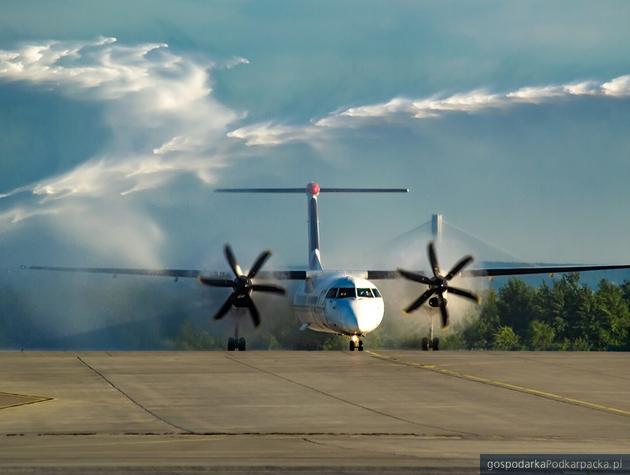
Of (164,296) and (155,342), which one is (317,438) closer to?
(164,296)

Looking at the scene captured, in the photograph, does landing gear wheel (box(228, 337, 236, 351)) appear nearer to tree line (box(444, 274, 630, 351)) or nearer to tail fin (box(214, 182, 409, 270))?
tail fin (box(214, 182, 409, 270))

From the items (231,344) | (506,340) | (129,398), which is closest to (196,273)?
(231,344)

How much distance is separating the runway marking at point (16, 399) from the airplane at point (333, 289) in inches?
826

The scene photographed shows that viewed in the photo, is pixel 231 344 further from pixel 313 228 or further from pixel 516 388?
Result: pixel 516 388

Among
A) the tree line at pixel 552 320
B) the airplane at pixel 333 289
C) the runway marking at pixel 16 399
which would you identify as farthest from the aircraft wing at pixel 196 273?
→ the tree line at pixel 552 320

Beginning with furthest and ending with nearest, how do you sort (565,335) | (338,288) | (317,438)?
1. (565,335)
2. (338,288)
3. (317,438)

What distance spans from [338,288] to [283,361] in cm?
828

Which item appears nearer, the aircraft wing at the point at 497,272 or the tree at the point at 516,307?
the aircraft wing at the point at 497,272

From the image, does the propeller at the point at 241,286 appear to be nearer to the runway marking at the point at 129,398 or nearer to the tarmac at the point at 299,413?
the tarmac at the point at 299,413

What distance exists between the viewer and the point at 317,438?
24328mm

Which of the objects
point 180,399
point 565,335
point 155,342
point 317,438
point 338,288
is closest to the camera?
point 317,438

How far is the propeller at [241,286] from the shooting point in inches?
2227

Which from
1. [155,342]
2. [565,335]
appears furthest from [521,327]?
[155,342]

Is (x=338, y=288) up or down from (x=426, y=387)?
up
